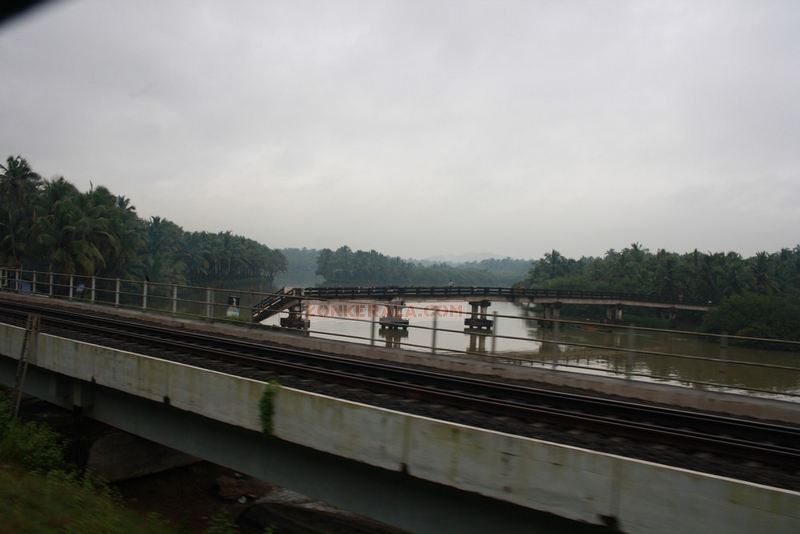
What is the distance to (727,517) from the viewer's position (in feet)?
13.9

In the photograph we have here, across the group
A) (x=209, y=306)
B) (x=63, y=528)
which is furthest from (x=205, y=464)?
(x=63, y=528)

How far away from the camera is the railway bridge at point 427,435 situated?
458 cm

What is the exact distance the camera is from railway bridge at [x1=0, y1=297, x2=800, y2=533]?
15.0 feet

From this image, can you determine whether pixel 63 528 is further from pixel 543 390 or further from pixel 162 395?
pixel 543 390

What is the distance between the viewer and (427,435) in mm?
5672


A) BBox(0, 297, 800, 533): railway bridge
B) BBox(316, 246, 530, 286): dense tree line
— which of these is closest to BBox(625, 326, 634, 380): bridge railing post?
BBox(0, 297, 800, 533): railway bridge

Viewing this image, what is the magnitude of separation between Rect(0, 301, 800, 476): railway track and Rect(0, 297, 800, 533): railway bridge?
1.2 inches

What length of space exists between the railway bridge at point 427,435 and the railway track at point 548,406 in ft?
0.10

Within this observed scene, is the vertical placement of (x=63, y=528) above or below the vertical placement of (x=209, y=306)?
below

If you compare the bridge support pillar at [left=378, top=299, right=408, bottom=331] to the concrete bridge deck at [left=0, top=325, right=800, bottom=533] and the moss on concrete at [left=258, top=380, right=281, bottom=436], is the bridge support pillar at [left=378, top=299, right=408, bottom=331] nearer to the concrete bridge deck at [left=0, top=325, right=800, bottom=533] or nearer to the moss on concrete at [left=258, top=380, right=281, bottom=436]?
the moss on concrete at [left=258, top=380, right=281, bottom=436]

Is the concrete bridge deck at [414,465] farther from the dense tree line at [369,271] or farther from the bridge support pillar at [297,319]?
the dense tree line at [369,271]

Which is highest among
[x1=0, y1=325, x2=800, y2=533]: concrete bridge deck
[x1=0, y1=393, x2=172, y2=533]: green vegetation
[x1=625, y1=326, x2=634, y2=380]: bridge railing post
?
[x1=625, y1=326, x2=634, y2=380]: bridge railing post

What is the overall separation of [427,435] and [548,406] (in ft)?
10.9

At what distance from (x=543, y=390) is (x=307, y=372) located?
4.31 metres
